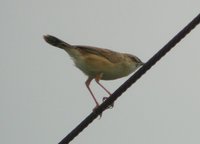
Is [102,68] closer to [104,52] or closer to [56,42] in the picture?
[104,52]

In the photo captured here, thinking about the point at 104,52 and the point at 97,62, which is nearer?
the point at 97,62

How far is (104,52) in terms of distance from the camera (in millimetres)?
9789

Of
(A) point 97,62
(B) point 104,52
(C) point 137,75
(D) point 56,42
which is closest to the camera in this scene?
(C) point 137,75

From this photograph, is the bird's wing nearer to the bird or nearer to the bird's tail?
the bird

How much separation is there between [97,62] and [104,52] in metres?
0.29

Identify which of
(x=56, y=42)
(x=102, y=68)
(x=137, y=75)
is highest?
(x=137, y=75)

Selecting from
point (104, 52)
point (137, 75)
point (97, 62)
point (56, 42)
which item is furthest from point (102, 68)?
point (137, 75)

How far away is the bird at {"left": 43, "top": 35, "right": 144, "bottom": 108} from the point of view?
9.49 m

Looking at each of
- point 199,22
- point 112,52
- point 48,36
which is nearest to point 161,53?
point 199,22

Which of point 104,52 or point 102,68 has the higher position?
point 104,52

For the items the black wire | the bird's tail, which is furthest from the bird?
the black wire

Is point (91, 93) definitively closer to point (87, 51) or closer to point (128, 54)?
point (87, 51)

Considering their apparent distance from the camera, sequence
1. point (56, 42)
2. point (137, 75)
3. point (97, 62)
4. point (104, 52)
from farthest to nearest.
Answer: point (104, 52) < point (97, 62) < point (56, 42) < point (137, 75)

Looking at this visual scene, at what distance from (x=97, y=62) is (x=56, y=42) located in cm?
83
